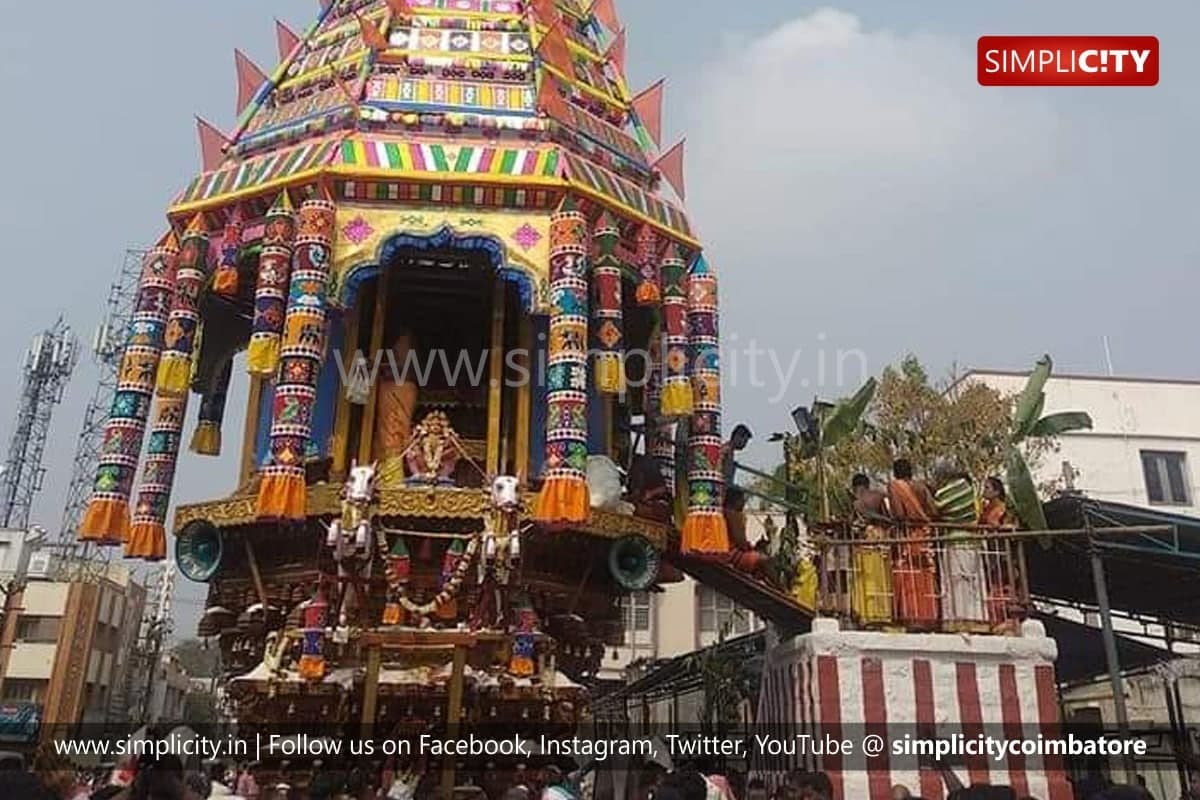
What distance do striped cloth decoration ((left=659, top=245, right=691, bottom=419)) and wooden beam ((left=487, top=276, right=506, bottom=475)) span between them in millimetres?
2639

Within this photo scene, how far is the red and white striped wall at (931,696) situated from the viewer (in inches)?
510

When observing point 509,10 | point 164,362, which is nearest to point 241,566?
point 164,362

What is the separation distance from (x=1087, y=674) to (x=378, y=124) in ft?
57.9

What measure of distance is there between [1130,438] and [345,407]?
82.4 ft

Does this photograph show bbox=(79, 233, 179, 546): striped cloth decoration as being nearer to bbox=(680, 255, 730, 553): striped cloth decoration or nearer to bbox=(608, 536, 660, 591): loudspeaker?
bbox=(608, 536, 660, 591): loudspeaker

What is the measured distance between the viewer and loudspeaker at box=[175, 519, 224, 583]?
15.8m

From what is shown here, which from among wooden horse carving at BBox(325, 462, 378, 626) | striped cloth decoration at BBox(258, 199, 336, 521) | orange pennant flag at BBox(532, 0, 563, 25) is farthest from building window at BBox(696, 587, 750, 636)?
striped cloth decoration at BBox(258, 199, 336, 521)

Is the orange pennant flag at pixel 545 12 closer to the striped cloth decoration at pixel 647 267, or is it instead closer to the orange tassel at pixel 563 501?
the striped cloth decoration at pixel 647 267

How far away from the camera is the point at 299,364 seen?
1455 centimetres

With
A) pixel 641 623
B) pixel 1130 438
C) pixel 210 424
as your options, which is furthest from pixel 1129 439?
pixel 210 424

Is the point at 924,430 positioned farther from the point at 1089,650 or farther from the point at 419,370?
the point at 419,370

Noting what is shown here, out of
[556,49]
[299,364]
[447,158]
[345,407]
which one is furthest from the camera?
[556,49]

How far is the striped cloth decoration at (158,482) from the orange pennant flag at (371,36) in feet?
22.0

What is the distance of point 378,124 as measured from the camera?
16.9 m
